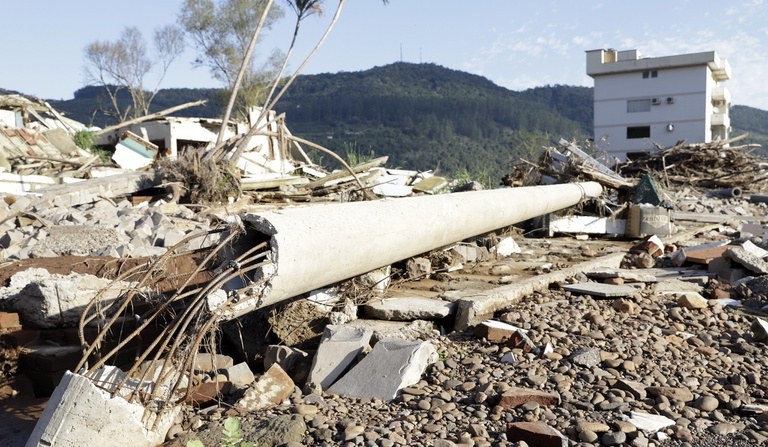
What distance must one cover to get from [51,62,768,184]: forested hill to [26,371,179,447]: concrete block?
1653 inches

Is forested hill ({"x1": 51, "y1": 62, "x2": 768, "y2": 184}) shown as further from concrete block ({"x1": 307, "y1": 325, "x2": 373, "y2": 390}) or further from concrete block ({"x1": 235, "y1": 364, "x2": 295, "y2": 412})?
concrete block ({"x1": 235, "y1": 364, "x2": 295, "y2": 412})

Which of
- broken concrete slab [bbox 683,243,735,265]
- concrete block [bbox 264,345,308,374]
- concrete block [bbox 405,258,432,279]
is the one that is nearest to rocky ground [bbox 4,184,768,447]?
concrete block [bbox 264,345,308,374]

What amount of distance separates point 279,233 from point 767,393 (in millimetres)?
2311

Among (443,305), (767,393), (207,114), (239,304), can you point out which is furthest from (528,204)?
(207,114)

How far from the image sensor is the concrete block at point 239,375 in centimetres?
323

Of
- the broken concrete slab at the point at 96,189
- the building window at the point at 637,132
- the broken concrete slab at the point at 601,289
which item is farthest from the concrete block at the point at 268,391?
the building window at the point at 637,132

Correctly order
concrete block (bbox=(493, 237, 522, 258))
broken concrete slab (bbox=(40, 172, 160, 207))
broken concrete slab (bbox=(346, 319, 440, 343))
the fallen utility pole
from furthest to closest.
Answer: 1. broken concrete slab (bbox=(40, 172, 160, 207))
2. concrete block (bbox=(493, 237, 522, 258))
3. broken concrete slab (bbox=(346, 319, 440, 343))
4. the fallen utility pole

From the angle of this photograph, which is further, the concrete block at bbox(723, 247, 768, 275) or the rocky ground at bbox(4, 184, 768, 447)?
the concrete block at bbox(723, 247, 768, 275)

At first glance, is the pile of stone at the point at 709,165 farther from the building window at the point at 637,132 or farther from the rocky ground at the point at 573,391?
the building window at the point at 637,132

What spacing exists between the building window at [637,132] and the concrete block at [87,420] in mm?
40748

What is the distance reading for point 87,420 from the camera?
2.49m

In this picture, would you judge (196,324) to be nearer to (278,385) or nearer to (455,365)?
(278,385)

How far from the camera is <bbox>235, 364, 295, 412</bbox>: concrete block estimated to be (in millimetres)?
2934

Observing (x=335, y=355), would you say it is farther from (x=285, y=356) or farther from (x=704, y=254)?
(x=704, y=254)
